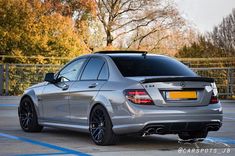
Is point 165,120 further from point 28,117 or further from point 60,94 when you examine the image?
point 28,117

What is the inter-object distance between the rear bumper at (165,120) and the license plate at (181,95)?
0.56 ft

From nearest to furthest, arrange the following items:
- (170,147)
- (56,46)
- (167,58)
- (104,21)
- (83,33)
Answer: (170,147)
(167,58)
(56,46)
(83,33)
(104,21)

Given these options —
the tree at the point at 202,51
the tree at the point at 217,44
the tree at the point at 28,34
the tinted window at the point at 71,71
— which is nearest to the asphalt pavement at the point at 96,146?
the tinted window at the point at 71,71

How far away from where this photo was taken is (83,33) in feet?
134

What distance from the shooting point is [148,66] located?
9930mm

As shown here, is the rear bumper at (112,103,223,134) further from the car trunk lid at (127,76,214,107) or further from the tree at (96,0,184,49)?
the tree at (96,0,184,49)

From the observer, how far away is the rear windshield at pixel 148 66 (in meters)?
9.67

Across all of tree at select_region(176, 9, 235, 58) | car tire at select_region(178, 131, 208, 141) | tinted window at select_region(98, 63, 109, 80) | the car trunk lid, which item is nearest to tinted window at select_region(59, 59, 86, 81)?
tinted window at select_region(98, 63, 109, 80)

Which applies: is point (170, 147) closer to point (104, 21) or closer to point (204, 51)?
point (204, 51)

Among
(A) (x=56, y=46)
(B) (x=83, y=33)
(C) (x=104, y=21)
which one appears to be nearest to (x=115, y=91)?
(A) (x=56, y=46)

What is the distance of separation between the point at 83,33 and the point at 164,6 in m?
8.43

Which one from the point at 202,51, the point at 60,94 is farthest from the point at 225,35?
the point at 60,94

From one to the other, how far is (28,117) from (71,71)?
4.97 ft

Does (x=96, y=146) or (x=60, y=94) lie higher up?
(x=60, y=94)
